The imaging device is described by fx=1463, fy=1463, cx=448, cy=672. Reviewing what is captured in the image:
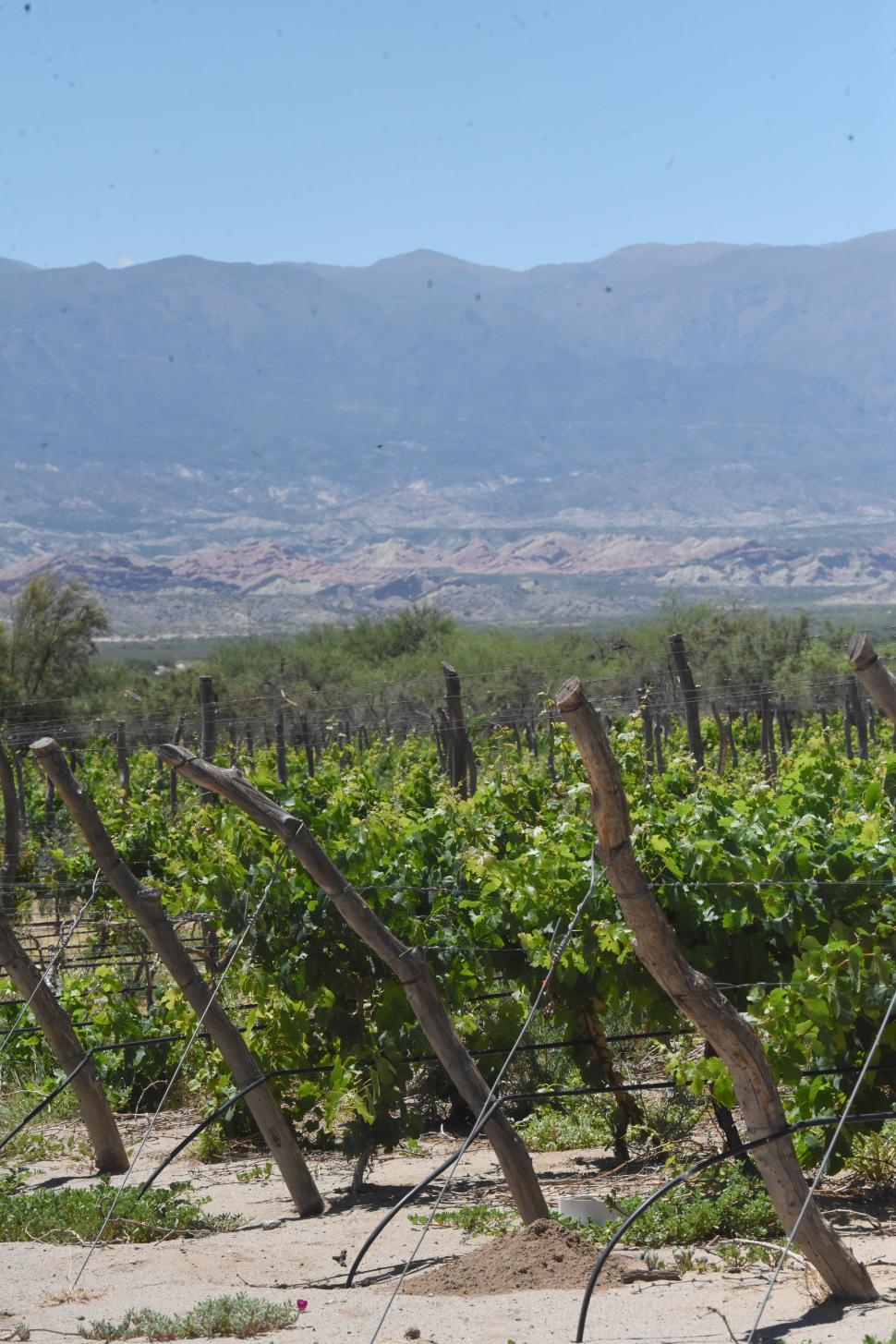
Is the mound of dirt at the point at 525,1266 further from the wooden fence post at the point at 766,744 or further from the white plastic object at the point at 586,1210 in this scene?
the wooden fence post at the point at 766,744

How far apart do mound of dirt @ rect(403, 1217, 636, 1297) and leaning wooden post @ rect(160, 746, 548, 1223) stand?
351 millimetres

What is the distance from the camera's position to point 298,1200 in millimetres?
6570

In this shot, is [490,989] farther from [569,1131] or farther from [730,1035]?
[730,1035]

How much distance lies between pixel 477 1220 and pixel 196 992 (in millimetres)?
1614

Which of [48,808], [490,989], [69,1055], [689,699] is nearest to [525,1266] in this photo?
[490,989]

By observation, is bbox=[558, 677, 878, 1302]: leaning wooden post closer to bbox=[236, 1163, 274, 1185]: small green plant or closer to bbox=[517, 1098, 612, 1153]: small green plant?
bbox=[517, 1098, 612, 1153]: small green plant

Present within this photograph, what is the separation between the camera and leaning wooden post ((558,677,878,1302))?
4.33m

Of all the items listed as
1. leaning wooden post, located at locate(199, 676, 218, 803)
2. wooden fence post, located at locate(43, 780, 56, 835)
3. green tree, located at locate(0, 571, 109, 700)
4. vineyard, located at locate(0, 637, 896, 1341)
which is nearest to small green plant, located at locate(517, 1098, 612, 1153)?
vineyard, located at locate(0, 637, 896, 1341)

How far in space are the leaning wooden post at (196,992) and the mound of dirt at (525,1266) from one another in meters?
1.47

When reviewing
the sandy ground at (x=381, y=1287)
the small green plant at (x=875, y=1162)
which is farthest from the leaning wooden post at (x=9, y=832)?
the small green plant at (x=875, y=1162)

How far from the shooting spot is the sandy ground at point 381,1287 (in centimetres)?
437

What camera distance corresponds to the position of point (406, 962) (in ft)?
18.9

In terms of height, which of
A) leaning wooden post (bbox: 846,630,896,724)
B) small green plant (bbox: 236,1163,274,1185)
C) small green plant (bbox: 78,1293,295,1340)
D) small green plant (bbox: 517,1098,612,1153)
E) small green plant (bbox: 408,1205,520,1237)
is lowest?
small green plant (bbox: 236,1163,274,1185)

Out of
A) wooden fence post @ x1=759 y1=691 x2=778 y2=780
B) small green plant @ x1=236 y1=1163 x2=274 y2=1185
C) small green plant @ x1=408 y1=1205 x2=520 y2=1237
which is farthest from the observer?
wooden fence post @ x1=759 y1=691 x2=778 y2=780
